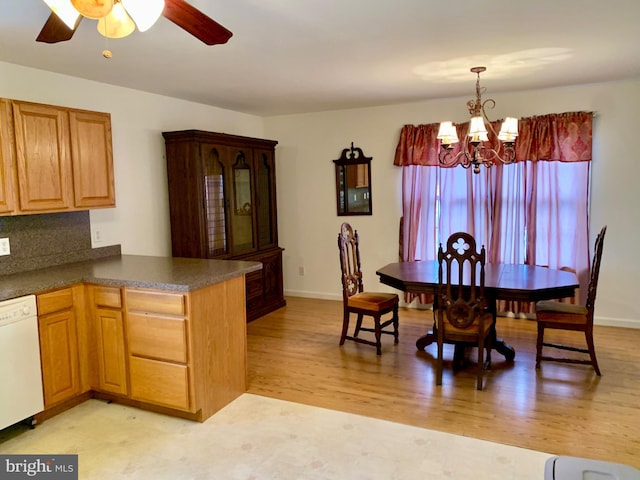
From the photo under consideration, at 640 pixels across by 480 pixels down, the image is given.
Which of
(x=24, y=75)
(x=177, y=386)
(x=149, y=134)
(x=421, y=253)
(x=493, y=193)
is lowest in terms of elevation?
(x=177, y=386)

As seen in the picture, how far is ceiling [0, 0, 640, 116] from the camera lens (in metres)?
2.44

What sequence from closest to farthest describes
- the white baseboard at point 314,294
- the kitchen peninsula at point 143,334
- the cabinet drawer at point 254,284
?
the kitchen peninsula at point 143,334 → the cabinet drawer at point 254,284 → the white baseboard at point 314,294

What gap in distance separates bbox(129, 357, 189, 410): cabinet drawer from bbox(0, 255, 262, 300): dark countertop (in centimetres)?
51

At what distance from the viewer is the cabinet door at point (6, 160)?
285 cm

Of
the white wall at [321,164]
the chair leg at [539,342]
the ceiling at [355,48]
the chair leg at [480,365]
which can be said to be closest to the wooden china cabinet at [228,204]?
the white wall at [321,164]

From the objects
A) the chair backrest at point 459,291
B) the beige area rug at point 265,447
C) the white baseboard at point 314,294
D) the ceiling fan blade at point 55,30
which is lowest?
the beige area rug at point 265,447

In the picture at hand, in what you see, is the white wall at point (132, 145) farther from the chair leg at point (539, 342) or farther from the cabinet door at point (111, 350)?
the chair leg at point (539, 342)

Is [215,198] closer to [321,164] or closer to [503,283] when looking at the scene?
[321,164]

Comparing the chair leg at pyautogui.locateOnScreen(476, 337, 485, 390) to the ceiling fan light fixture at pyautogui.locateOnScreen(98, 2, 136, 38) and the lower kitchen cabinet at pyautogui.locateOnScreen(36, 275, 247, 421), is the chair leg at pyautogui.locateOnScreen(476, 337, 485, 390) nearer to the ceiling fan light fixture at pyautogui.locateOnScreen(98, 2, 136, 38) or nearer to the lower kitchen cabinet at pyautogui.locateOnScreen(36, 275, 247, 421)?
the lower kitchen cabinet at pyautogui.locateOnScreen(36, 275, 247, 421)

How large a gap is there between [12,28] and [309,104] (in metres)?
3.14

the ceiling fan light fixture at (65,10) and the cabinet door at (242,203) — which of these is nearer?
the ceiling fan light fixture at (65,10)

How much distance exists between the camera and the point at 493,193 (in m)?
4.90

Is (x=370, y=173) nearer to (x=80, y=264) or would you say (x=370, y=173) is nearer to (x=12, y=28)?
(x=80, y=264)

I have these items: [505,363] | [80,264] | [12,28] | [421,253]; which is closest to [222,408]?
[80,264]
